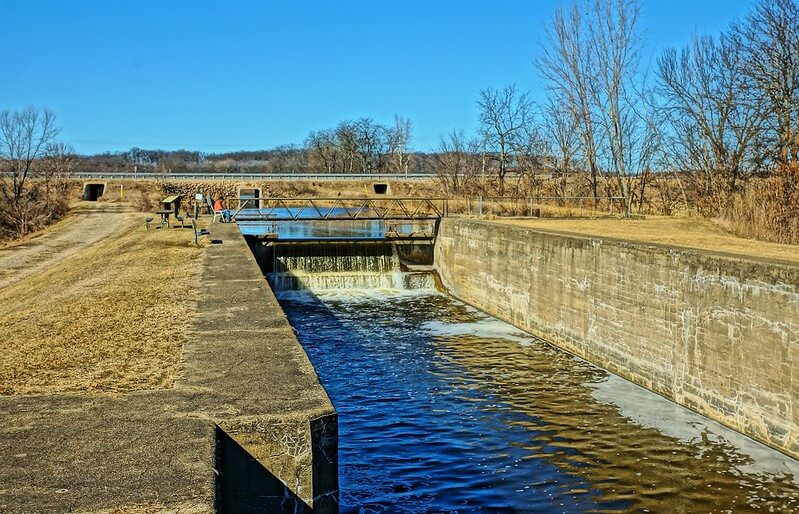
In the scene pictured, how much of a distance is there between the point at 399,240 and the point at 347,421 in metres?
15.9

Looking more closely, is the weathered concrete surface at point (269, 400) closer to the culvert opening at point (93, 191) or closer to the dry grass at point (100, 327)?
the dry grass at point (100, 327)

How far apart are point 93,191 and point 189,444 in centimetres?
6470

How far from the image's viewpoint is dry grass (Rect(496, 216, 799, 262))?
49.5 feet

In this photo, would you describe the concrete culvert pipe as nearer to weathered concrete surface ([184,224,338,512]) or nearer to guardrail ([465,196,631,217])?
guardrail ([465,196,631,217])

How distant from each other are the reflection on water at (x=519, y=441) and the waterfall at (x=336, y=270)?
8.58 metres

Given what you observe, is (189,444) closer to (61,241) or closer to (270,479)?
(270,479)

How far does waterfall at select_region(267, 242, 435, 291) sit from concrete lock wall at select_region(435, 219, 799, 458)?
20.7 ft

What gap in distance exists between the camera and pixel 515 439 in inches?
418

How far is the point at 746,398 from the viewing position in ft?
34.9

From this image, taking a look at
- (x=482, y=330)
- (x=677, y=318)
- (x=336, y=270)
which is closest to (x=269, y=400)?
(x=677, y=318)

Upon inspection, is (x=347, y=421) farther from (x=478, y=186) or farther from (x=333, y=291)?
(x=478, y=186)

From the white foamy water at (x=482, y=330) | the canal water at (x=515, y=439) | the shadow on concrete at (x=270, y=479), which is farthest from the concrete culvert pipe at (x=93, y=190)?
the shadow on concrete at (x=270, y=479)

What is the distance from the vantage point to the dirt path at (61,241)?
2478 cm

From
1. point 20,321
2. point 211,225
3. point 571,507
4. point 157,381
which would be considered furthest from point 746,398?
point 211,225
